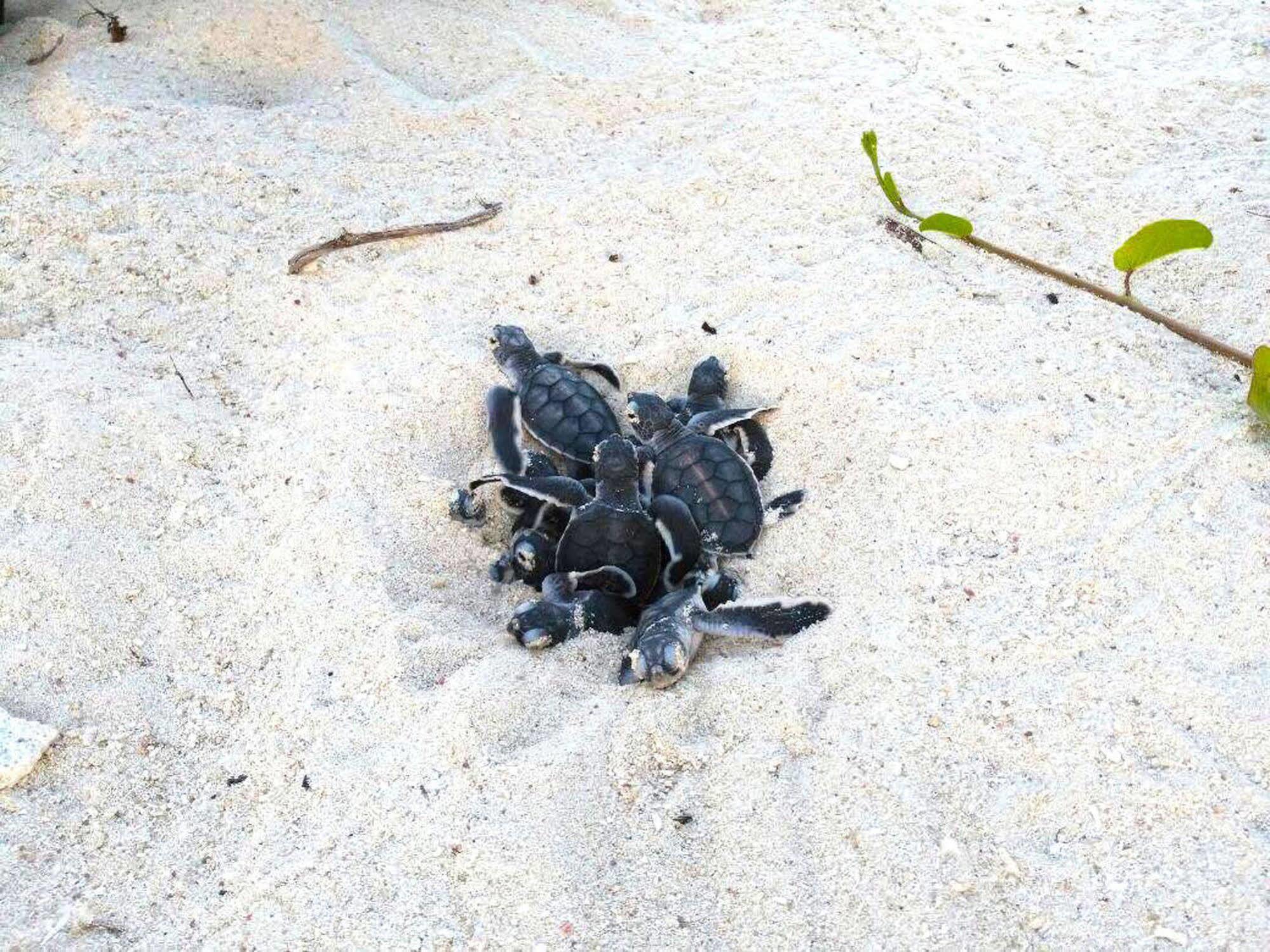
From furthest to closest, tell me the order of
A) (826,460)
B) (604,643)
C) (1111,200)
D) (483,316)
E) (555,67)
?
1. (555,67)
2. (1111,200)
3. (483,316)
4. (826,460)
5. (604,643)

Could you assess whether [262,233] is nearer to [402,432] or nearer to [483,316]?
[483,316]

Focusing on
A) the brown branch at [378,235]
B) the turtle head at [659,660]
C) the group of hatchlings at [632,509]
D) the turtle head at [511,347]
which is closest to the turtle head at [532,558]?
the group of hatchlings at [632,509]

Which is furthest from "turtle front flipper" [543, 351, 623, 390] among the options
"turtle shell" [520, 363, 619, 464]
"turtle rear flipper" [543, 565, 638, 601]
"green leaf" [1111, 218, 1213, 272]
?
"green leaf" [1111, 218, 1213, 272]

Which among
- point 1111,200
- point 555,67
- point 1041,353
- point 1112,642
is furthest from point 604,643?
point 555,67

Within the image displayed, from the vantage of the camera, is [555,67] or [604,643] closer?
[604,643]

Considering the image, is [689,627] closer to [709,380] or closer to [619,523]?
[619,523]

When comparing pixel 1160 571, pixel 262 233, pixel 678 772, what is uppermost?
pixel 1160 571

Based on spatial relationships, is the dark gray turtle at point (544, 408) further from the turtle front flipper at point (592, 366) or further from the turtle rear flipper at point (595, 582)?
the turtle rear flipper at point (595, 582)
